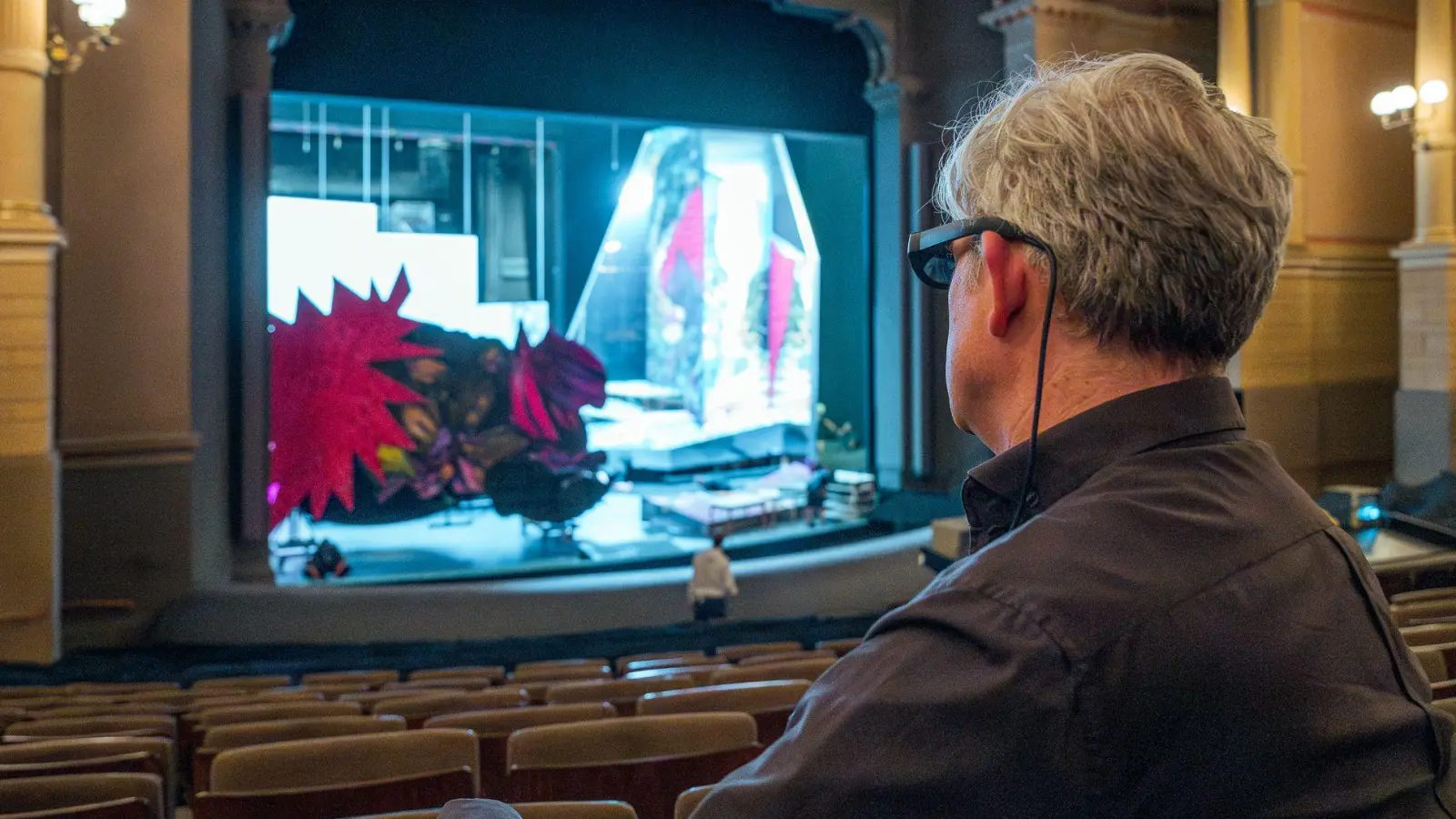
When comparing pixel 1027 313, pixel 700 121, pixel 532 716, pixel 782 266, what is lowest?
pixel 532 716

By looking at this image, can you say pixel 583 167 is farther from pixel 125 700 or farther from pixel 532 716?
pixel 532 716

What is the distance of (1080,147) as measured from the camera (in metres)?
0.88

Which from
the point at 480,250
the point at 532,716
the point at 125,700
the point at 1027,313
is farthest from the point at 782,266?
the point at 1027,313

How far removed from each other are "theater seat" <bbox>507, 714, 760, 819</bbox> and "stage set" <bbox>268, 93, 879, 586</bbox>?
314 inches

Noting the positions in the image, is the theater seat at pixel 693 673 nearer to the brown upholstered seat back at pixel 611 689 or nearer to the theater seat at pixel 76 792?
the brown upholstered seat back at pixel 611 689

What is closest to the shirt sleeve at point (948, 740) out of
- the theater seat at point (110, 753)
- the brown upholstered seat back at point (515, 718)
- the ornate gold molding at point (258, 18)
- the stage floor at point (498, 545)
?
the brown upholstered seat back at point (515, 718)

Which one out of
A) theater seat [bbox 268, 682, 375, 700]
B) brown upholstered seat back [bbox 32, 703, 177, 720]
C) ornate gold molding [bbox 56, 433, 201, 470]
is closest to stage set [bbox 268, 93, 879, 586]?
ornate gold molding [bbox 56, 433, 201, 470]

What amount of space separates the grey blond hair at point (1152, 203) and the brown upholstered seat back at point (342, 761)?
1.43 m

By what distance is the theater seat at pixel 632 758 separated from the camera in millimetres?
1896

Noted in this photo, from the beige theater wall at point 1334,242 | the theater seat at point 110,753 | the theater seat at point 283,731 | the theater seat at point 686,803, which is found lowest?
the theater seat at point 110,753

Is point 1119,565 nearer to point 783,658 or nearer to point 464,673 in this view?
point 783,658

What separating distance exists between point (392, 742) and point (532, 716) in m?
0.66

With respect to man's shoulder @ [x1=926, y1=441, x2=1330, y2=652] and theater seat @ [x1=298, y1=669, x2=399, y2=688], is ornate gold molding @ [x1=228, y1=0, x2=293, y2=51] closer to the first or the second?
theater seat @ [x1=298, y1=669, x2=399, y2=688]

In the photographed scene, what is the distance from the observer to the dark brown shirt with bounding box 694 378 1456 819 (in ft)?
2.25
